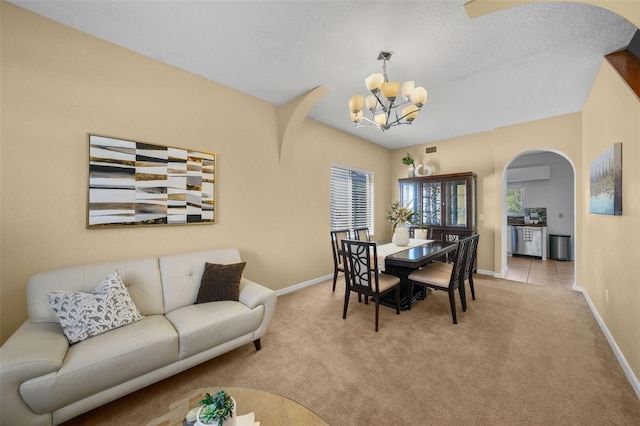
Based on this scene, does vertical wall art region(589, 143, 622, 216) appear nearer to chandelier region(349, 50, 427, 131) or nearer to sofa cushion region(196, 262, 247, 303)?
chandelier region(349, 50, 427, 131)

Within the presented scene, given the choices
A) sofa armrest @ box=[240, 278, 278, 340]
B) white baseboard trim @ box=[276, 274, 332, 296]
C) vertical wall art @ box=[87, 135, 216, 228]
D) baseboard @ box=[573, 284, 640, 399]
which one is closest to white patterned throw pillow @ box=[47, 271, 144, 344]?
vertical wall art @ box=[87, 135, 216, 228]

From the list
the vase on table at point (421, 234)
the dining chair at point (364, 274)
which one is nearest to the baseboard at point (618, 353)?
the dining chair at point (364, 274)

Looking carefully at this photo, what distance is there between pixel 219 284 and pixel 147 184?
1.21 meters

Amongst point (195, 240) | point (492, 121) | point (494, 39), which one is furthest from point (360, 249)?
point (492, 121)

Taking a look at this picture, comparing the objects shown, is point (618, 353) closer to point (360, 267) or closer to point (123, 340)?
point (360, 267)

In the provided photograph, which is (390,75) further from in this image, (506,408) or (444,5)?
(506,408)

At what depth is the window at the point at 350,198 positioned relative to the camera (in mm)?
4496

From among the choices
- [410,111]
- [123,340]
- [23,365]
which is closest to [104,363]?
[123,340]

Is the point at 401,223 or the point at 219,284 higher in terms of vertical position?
the point at 401,223

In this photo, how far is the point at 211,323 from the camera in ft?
6.02

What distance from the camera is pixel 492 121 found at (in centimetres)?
410

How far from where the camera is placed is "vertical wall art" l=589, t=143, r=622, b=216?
1.96m

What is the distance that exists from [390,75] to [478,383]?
296 cm

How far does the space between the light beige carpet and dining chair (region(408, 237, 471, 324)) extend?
0.29m
